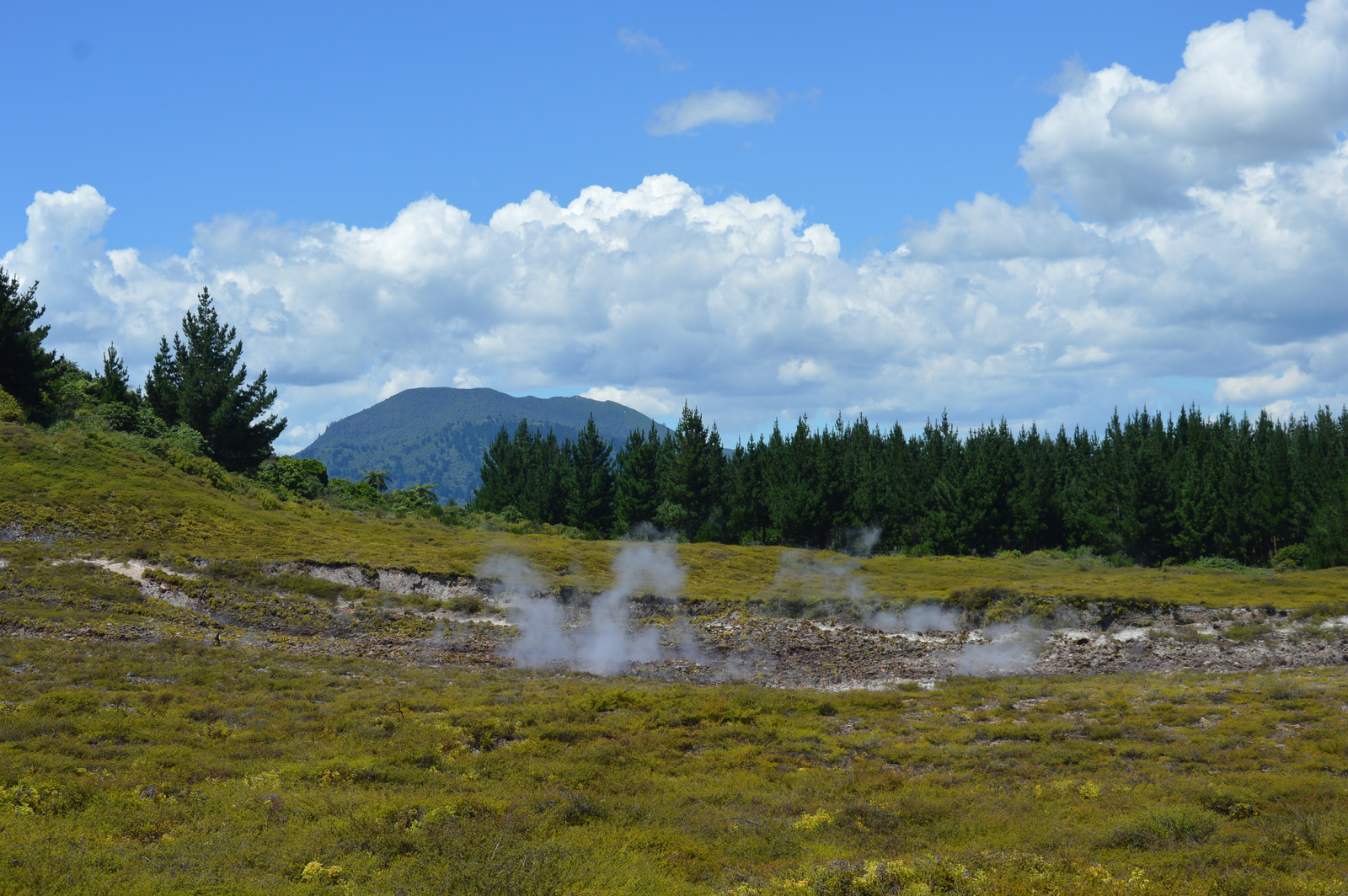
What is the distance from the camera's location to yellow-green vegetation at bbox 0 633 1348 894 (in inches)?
488

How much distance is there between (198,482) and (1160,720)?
158 ft

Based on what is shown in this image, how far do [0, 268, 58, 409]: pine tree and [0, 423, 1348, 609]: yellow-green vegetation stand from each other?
24.2 feet

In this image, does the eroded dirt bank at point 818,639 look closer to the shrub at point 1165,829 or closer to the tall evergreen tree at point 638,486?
the shrub at point 1165,829

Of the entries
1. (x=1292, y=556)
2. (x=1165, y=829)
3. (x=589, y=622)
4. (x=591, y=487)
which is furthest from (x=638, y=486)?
(x=1165, y=829)

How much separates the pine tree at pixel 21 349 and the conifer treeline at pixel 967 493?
41266 mm

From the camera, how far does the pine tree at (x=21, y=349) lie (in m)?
50.1

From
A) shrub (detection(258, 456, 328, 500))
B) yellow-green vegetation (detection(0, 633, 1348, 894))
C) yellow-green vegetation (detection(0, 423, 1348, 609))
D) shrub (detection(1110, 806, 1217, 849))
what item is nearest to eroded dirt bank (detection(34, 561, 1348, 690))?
yellow-green vegetation (detection(0, 423, 1348, 609))

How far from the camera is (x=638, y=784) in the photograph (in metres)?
18.3

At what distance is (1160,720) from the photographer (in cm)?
2339

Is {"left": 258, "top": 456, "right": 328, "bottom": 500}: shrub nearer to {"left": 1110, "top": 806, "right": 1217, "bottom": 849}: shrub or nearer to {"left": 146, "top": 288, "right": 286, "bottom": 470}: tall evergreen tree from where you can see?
{"left": 146, "top": 288, "right": 286, "bottom": 470}: tall evergreen tree

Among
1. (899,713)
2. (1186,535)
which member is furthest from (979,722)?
(1186,535)

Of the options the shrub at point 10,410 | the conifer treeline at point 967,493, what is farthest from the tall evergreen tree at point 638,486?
the shrub at point 10,410

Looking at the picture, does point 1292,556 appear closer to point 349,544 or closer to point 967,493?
point 967,493

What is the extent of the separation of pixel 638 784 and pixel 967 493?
6803 cm
